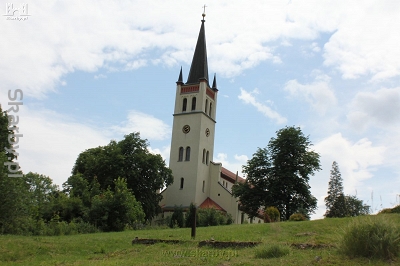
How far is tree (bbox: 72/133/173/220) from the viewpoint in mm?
46969

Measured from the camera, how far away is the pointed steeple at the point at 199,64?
59156mm

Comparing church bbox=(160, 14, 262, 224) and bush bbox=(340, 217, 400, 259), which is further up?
church bbox=(160, 14, 262, 224)

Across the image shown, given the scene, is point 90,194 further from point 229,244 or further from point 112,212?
point 229,244

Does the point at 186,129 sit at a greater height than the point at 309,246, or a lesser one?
greater

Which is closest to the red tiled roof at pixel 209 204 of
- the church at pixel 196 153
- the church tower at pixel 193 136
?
the church at pixel 196 153

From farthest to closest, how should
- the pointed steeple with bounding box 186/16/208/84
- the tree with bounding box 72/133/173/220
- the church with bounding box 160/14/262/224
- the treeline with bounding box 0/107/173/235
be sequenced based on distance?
1. the pointed steeple with bounding box 186/16/208/84
2. the church with bounding box 160/14/262/224
3. the tree with bounding box 72/133/173/220
4. the treeline with bounding box 0/107/173/235

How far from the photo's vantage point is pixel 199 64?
6006 cm

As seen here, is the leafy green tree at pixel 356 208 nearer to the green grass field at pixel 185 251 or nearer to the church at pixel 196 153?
the green grass field at pixel 185 251

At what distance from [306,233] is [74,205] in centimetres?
2144

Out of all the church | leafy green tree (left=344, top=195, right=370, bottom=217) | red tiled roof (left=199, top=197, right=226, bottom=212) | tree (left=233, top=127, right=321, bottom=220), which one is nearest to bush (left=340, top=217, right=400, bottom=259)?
leafy green tree (left=344, top=195, right=370, bottom=217)

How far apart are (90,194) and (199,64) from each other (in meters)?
29.7

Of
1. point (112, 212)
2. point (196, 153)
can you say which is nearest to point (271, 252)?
point (112, 212)

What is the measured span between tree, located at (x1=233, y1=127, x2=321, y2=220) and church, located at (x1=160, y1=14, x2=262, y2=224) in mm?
8649

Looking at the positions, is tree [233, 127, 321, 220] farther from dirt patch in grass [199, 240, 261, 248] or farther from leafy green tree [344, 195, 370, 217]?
dirt patch in grass [199, 240, 261, 248]
